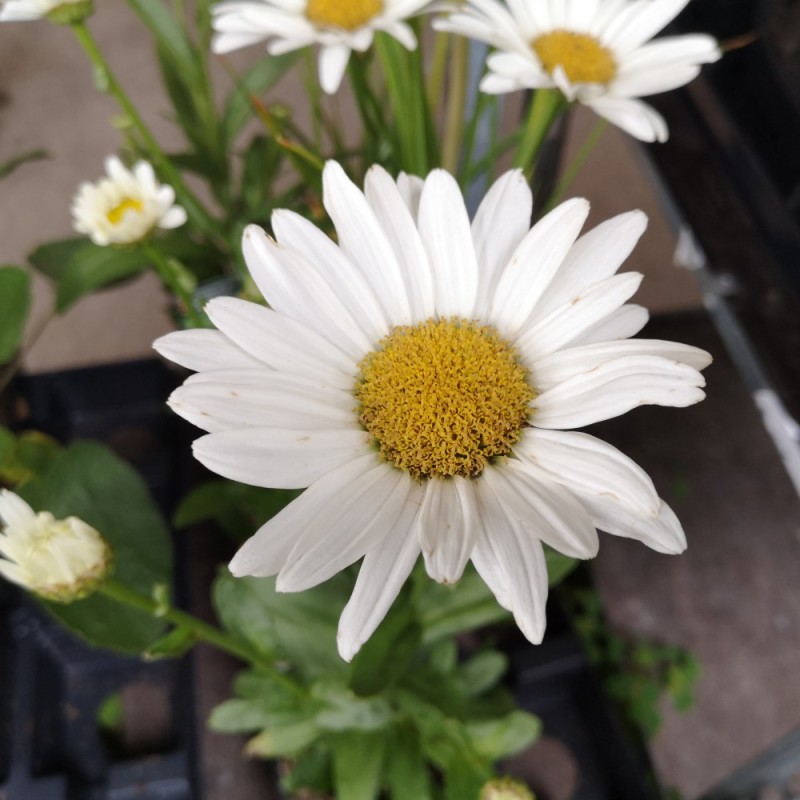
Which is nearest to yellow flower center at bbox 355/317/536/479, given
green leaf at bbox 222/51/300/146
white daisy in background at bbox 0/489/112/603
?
white daisy in background at bbox 0/489/112/603

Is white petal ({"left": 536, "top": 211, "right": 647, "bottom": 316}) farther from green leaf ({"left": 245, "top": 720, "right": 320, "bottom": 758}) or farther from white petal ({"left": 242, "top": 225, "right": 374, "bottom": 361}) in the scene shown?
green leaf ({"left": 245, "top": 720, "right": 320, "bottom": 758})

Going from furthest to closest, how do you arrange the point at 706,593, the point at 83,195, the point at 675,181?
the point at 706,593 < the point at 675,181 < the point at 83,195

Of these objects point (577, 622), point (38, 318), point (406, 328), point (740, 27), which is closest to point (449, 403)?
point (406, 328)

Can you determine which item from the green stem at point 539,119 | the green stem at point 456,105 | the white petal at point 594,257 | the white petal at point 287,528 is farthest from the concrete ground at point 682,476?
the white petal at point 287,528

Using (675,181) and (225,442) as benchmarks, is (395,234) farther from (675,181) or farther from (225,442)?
(675,181)

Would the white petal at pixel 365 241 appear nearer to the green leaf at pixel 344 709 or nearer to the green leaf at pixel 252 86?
the green leaf at pixel 344 709
